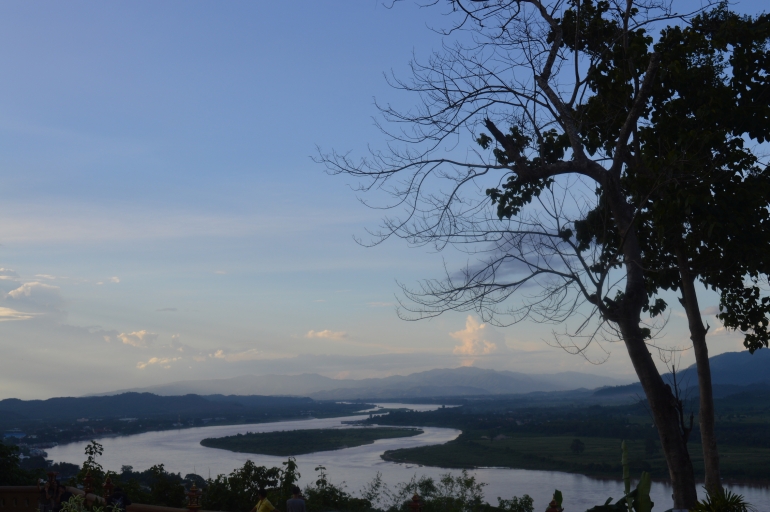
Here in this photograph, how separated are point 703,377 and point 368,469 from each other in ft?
181

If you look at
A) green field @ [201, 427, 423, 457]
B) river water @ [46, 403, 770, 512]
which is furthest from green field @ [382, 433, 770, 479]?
green field @ [201, 427, 423, 457]

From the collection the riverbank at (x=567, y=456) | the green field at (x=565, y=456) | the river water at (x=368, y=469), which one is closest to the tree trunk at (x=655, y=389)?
the river water at (x=368, y=469)

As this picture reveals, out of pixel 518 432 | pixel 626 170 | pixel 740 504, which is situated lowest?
pixel 518 432

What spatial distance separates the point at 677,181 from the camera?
8492mm

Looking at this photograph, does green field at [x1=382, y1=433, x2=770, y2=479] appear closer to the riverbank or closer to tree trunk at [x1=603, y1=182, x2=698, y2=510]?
the riverbank

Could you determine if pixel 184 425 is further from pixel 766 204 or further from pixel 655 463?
pixel 766 204

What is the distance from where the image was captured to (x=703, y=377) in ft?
32.3

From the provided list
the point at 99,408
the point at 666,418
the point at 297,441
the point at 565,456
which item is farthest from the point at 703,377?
the point at 99,408

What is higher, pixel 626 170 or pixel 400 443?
pixel 626 170

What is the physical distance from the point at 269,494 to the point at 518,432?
307ft

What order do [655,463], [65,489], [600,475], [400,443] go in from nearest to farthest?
[65,489], [655,463], [600,475], [400,443]

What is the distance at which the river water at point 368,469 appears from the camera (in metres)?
47.2

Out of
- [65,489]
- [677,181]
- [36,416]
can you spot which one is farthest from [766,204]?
[36,416]

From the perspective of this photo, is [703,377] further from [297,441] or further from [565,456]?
[297,441]
